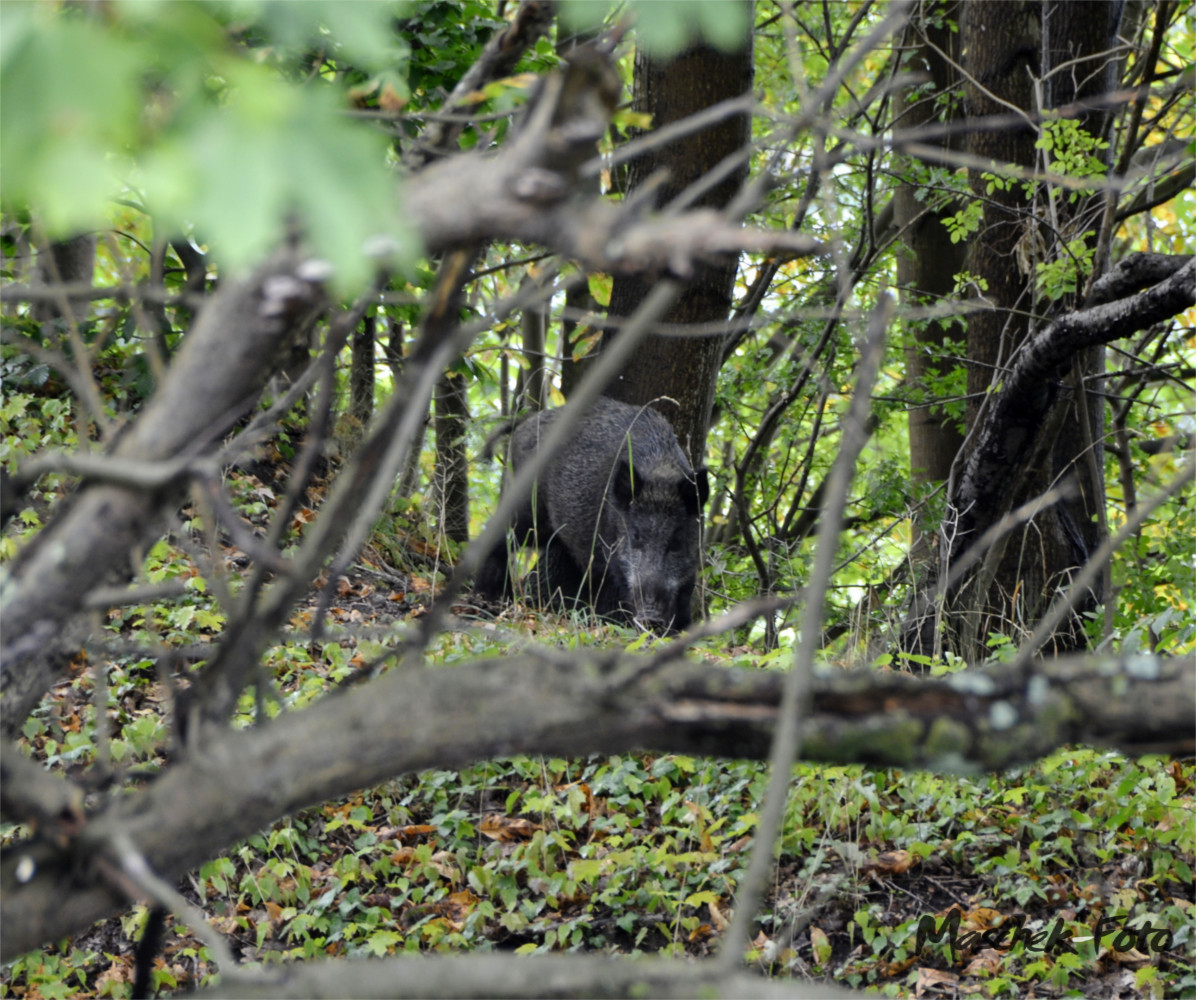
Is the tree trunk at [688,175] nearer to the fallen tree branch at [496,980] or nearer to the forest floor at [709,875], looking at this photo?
the forest floor at [709,875]

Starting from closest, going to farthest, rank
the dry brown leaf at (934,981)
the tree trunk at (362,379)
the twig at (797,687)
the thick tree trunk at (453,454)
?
the twig at (797,687) < the dry brown leaf at (934,981) < the thick tree trunk at (453,454) < the tree trunk at (362,379)

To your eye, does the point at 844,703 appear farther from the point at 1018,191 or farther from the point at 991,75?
the point at 991,75

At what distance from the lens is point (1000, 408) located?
616cm

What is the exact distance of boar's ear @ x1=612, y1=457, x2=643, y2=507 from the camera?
8.06 m

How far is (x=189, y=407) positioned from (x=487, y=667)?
620 mm

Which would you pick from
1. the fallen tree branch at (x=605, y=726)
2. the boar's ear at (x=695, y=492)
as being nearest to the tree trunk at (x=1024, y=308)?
the boar's ear at (x=695, y=492)

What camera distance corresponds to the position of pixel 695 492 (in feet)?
26.5

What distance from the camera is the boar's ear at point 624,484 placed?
26.5ft

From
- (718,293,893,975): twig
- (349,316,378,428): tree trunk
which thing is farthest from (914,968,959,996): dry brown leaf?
(349,316,378,428): tree trunk

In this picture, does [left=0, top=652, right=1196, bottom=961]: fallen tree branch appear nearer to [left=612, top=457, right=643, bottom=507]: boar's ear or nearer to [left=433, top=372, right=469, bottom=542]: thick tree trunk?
[left=433, top=372, right=469, bottom=542]: thick tree trunk

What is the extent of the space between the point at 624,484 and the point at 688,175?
8.15 feet

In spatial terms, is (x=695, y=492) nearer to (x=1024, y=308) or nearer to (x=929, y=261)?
(x=1024, y=308)

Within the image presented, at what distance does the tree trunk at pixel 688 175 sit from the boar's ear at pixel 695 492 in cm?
59

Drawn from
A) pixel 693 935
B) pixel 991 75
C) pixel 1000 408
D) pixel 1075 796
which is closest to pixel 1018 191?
pixel 991 75
